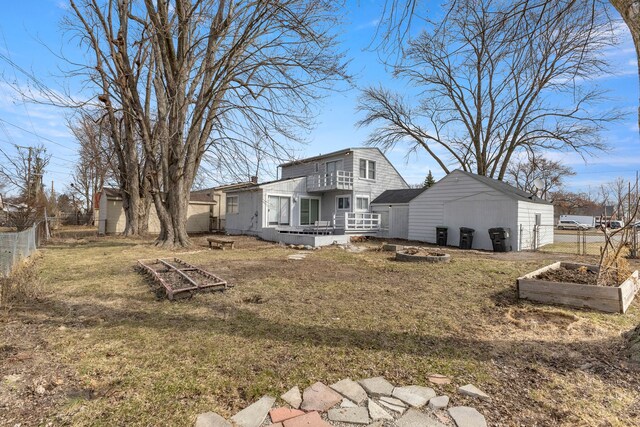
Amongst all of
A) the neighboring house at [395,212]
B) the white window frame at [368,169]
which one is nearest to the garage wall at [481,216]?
the neighboring house at [395,212]

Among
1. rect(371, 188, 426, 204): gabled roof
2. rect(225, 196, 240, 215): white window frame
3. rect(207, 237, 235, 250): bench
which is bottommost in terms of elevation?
rect(207, 237, 235, 250): bench

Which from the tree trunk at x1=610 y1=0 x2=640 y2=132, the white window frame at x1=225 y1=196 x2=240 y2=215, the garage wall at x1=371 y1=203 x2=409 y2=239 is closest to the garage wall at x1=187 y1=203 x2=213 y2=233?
the white window frame at x1=225 y1=196 x2=240 y2=215

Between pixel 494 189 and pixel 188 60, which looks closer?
pixel 188 60

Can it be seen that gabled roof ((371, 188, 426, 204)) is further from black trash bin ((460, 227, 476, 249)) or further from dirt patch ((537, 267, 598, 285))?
dirt patch ((537, 267, 598, 285))

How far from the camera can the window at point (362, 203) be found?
20.8 meters

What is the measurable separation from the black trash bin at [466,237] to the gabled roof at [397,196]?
4.25 meters

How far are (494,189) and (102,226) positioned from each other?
2392cm

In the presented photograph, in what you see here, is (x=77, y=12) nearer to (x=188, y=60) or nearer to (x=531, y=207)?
(x=188, y=60)

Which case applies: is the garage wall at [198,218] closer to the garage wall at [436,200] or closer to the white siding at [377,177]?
the white siding at [377,177]

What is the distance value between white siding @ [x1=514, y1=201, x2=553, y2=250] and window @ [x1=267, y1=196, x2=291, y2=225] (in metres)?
12.3

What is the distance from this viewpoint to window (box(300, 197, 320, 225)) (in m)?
21.2

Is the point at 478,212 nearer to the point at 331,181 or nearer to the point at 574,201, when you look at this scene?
the point at 331,181

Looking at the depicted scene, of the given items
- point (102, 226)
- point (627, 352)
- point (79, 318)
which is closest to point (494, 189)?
point (627, 352)

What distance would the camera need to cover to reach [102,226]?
72.7 feet
